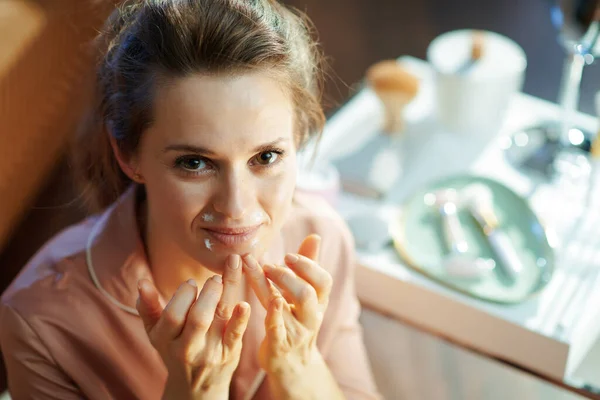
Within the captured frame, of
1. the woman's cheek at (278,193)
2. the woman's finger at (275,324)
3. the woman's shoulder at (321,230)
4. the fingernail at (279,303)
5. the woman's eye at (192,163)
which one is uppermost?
the woman's eye at (192,163)

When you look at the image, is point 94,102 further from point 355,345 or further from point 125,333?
point 355,345

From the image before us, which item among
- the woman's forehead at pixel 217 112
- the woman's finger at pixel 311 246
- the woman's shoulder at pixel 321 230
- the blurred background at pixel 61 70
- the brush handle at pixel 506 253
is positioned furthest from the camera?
the blurred background at pixel 61 70

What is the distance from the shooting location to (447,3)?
7.52 feet

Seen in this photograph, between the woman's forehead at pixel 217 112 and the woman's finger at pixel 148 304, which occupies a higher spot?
the woman's forehead at pixel 217 112

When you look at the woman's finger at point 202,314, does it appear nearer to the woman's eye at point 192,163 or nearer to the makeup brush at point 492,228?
the woman's eye at point 192,163

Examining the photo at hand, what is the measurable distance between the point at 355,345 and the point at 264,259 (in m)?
0.20

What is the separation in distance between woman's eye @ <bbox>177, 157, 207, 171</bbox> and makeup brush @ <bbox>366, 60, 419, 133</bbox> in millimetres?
605

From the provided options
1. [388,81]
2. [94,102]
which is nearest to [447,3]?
[388,81]

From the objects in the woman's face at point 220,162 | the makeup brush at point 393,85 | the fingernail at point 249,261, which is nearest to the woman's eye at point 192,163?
the woman's face at point 220,162

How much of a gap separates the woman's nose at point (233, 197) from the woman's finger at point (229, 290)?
5 centimetres

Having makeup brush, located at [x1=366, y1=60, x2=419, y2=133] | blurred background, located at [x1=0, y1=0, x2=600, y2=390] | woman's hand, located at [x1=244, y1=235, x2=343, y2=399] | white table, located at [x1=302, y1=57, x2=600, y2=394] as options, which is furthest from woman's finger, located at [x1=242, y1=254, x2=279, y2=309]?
blurred background, located at [x1=0, y1=0, x2=600, y2=390]

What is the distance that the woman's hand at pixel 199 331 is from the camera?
0.80 metres

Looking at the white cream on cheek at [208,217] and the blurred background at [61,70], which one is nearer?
the white cream on cheek at [208,217]

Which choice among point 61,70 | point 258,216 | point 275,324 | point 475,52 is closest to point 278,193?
point 258,216
